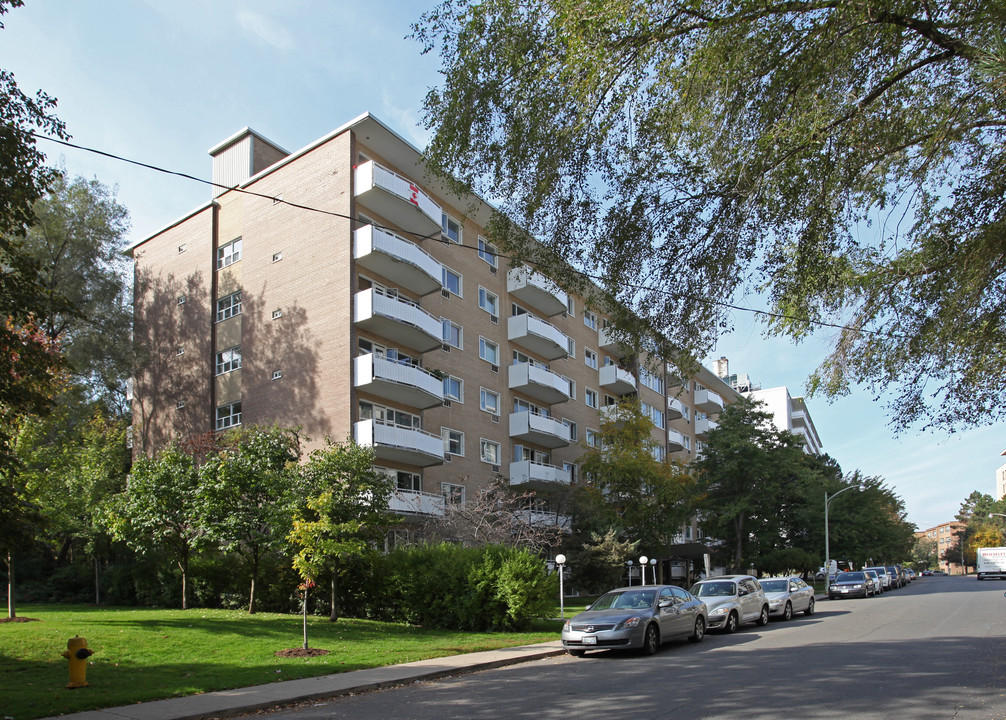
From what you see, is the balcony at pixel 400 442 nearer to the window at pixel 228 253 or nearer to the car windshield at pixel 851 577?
the window at pixel 228 253

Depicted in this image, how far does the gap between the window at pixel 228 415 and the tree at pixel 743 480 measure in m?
27.8

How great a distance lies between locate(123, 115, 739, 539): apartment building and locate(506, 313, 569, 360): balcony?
11 centimetres

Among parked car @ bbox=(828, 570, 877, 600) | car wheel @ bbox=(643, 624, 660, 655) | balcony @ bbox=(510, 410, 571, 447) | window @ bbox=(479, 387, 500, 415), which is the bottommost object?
parked car @ bbox=(828, 570, 877, 600)

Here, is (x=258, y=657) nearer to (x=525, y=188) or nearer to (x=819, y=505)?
(x=525, y=188)

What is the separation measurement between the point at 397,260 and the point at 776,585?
17927 mm

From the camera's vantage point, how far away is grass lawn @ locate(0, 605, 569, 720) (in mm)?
11445

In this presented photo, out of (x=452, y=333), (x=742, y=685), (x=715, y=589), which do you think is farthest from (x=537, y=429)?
(x=742, y=685)

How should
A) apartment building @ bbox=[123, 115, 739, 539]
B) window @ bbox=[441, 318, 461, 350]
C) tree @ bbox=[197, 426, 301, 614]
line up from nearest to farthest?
tree @ bbox=[197, 426, 301, 614] < apartment building @ bbox=[123, 115, 739, 539] < window @ bbox=[441, 318, 461, 350]

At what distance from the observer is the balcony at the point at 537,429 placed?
124 ft

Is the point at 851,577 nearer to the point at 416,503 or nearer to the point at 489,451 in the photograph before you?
the point at 489,451

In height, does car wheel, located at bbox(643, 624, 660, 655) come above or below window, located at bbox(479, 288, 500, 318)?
below

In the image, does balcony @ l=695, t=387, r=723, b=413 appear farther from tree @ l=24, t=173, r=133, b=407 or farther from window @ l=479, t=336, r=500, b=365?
tree @ l=24, t=173, r=133, b=407

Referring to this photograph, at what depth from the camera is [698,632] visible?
59.4 feet

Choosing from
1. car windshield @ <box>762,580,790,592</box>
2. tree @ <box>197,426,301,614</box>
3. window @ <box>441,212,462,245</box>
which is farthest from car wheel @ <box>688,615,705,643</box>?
window @ <box>441,212,462,245</box>
